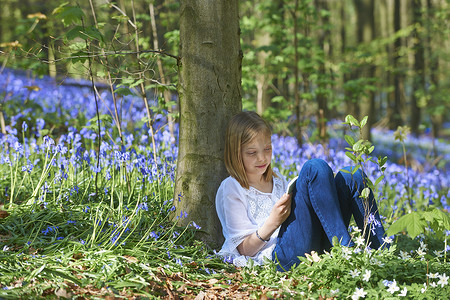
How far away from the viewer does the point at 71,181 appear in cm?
375

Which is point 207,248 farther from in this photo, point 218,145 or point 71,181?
point 71,181

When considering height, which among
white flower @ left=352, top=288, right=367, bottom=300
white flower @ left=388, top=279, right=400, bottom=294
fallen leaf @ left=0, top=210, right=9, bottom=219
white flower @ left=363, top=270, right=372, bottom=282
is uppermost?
fallen leaf @ left=0, top=210, right=9, bottom=219

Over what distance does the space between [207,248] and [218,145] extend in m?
0.71

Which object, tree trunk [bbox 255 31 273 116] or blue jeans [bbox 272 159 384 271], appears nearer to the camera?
blue jeans [bbox 272 159 384 271]

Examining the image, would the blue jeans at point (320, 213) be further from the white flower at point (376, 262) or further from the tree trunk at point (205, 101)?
the tree trunk at point (205, 101)

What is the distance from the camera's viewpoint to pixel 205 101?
3.15 m

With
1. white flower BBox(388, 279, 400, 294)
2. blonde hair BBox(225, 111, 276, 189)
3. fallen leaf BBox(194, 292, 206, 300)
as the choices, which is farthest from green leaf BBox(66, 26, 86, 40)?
white flower BBox(388, 279, 400, 294)

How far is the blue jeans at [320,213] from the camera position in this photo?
2592 millimetres

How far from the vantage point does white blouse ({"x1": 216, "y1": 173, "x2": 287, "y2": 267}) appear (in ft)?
9.46

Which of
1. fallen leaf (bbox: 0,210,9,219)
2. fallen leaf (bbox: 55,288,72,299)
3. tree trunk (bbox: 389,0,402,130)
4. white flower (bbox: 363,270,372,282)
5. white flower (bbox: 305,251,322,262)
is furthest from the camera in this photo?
tree trunk (bbox: 389,0,402,130)

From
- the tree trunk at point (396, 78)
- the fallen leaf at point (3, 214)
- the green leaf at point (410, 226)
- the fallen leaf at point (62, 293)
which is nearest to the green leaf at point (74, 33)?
the fallen leaf at point (3, 214)

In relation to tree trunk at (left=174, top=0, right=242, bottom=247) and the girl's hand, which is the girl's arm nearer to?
the girl's hand

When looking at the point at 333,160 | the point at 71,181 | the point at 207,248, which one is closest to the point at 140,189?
the point at 71,181

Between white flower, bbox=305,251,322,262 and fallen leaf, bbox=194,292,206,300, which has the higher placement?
white flower, bbox=305,251,322,262
